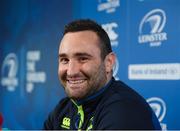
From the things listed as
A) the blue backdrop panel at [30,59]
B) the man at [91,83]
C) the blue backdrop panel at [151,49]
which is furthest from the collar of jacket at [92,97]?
the blue backdrop panel at [30,59]

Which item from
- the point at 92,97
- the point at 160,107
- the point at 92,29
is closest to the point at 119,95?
the point at 92,97

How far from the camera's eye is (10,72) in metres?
3.30

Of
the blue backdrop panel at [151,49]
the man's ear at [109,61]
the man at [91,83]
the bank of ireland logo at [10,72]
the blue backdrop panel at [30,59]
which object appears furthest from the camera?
the bank of ireland logo at [10,72]

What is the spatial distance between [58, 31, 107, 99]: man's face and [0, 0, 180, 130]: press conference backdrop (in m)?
0.76

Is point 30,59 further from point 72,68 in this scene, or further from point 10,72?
point 72,68

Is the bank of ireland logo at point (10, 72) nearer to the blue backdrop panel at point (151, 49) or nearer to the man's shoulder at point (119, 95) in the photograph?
the blue backdrop panel at point (151, 49)

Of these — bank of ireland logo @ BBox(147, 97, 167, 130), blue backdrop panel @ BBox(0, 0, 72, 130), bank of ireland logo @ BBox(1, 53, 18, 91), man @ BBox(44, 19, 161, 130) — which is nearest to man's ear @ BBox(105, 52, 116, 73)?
man @ BBox(44, 19, 161, 130)

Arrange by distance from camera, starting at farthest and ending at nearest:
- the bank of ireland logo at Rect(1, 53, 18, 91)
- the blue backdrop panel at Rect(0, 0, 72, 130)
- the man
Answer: the bank of ireland logo at Rect(1, 53, 18, 91)
the blue backdrop panel at Rect(0, 0, 72, 130)
the man

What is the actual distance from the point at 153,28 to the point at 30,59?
140 cm

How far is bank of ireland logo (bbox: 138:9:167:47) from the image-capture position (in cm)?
187

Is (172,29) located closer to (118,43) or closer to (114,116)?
(118,43)

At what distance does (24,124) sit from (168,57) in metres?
1.69

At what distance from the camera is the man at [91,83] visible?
1.03 metres

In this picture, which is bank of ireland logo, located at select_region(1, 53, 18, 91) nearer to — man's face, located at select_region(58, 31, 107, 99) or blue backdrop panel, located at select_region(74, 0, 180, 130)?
blue backdrop panel, located at select_region(74, 0, 180, 130)
